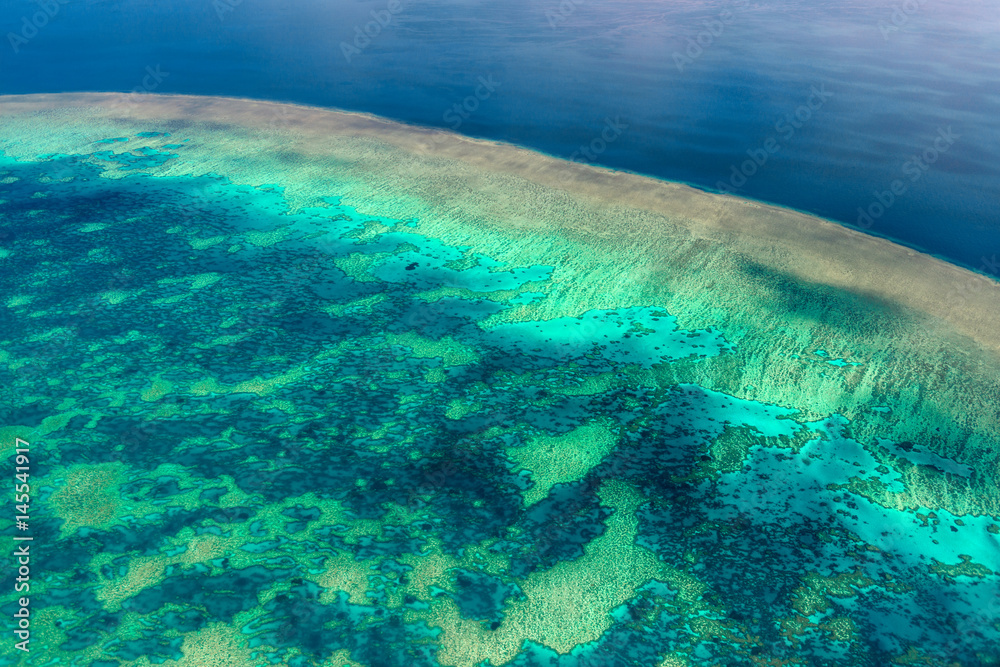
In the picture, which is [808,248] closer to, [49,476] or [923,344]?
[923,344]

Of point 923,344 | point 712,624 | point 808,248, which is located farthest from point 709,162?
point 712,624
